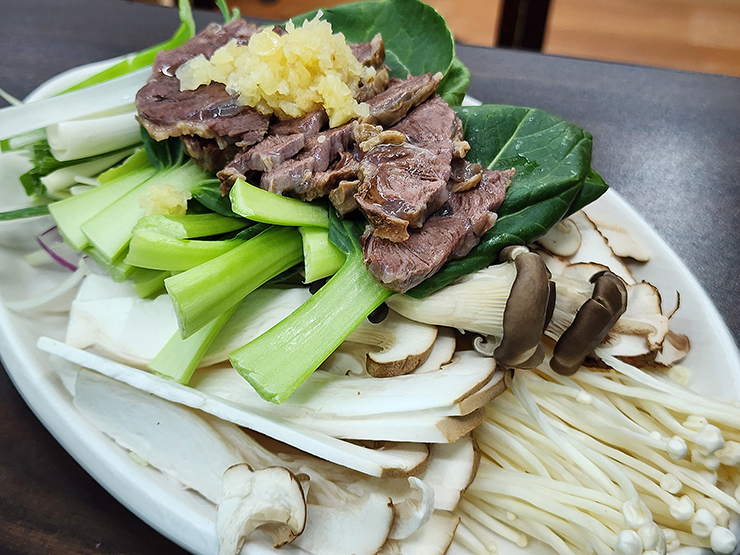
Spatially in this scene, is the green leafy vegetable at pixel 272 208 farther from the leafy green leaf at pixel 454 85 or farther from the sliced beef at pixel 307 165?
the leafy green leaf at pixel 454 85

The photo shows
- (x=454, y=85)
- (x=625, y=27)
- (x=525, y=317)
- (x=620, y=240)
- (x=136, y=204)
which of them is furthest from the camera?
(x=625, y=27)

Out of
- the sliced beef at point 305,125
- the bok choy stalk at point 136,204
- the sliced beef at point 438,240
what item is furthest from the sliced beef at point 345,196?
the bok choy stalk at point 136,204

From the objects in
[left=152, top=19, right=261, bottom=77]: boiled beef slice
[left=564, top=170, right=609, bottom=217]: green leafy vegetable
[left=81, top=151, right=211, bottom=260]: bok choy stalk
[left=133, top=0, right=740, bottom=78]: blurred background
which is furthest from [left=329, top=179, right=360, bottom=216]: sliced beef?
[left=133, top=0, right=740, bottom=78]: blurred background

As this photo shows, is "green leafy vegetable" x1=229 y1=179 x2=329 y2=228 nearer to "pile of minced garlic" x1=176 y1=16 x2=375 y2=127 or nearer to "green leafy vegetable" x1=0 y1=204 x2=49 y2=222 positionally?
"pile of minced garlic" x1=176 y1=16 x2=375 y2=127

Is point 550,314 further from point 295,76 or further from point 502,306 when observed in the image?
point 295,76

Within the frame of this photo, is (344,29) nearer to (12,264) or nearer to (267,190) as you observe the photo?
(267,190)

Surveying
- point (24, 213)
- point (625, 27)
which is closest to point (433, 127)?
point (24, 213)

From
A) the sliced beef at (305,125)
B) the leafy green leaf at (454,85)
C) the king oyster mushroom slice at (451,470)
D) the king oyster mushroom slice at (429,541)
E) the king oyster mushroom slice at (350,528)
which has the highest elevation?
the sliced beef at (305,125)
